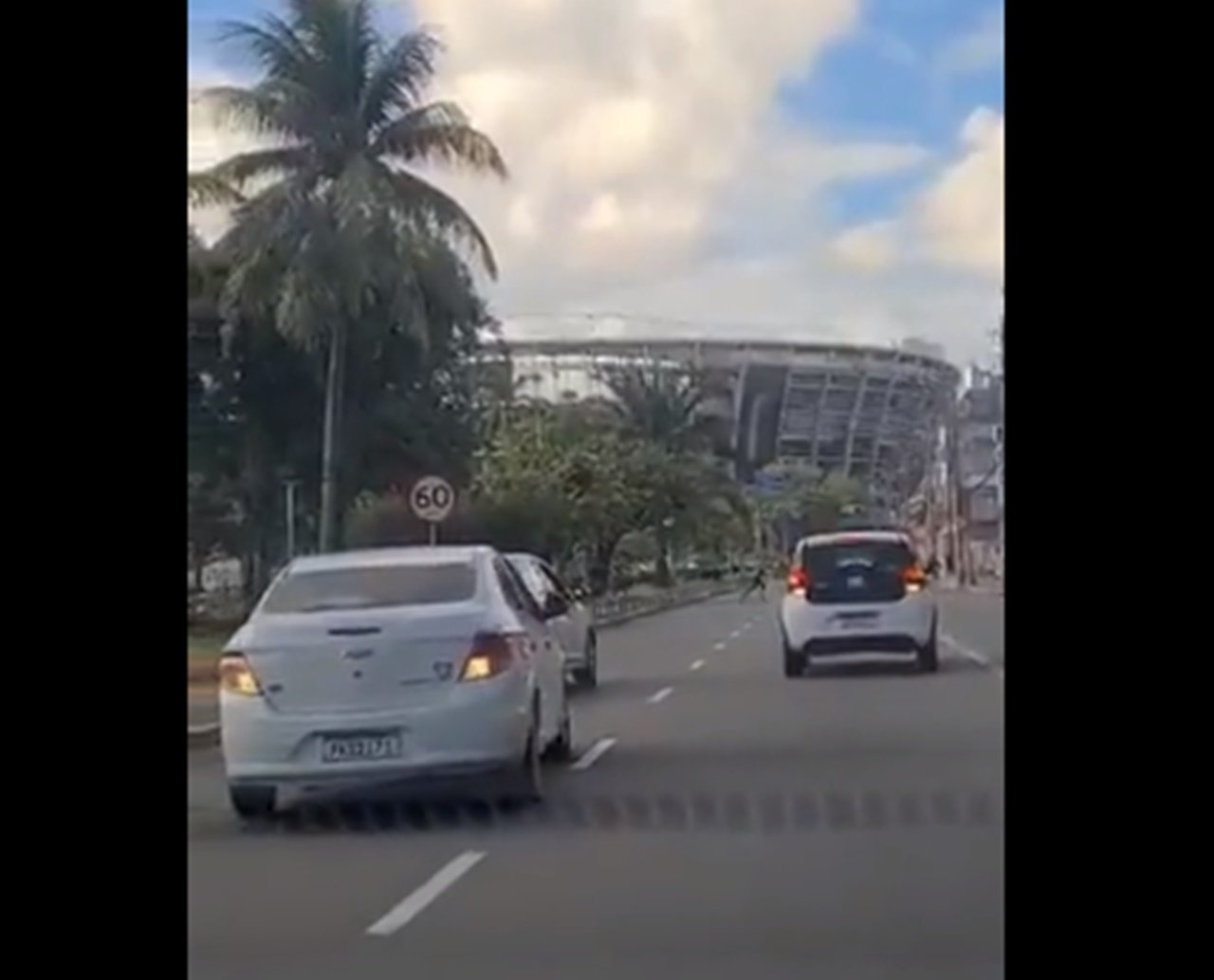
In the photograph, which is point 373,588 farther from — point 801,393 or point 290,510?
point 801,393

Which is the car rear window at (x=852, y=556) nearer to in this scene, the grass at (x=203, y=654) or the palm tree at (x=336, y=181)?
the palm tree at (x=336, y=181)

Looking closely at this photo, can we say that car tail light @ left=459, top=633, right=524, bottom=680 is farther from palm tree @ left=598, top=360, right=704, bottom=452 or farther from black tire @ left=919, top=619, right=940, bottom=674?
black tire @ left=919, top=619, right=940, bottom=674

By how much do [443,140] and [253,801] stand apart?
225 centimetres

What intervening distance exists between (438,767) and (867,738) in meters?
1.84

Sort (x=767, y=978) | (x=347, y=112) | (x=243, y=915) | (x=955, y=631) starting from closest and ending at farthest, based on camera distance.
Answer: (x=767, y=978) → (x=243, y=915) → (x=347, y=112) → (x=955, y=631)

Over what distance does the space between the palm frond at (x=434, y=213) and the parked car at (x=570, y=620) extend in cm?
127

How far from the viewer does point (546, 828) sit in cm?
967

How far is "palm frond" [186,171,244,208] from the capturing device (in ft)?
26.8

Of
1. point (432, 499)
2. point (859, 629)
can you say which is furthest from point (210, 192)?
point (859, 629)

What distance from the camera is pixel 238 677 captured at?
8836 millimetres
